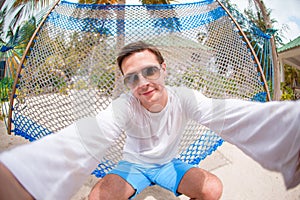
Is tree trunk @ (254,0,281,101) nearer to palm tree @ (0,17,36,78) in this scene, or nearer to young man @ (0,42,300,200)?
young man @ (0,42,300,200)

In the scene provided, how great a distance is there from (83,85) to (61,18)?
0.60 metres

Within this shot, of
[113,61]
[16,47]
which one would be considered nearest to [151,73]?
[113,61]

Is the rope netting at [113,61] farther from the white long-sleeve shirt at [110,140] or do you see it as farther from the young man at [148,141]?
the white long-sleeve shirt at [110,140]

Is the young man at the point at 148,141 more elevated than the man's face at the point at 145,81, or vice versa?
the man's face at the point at 145,81

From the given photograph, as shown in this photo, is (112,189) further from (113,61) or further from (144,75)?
(113,61)

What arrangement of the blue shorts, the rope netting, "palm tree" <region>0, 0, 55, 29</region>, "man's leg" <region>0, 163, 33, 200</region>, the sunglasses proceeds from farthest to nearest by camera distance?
the rope netting, "palm tree" <region>0, 0, 55, 29</region>, the blue shorts, the sunglasses, "man's leg" <region>0, 163, 33, 200</region>

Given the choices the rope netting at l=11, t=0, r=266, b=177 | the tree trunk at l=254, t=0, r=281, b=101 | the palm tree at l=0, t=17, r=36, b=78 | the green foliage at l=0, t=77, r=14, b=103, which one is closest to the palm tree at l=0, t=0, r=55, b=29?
the palm tree at l=0, t=17, r=36, b=78

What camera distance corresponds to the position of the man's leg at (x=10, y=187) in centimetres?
27

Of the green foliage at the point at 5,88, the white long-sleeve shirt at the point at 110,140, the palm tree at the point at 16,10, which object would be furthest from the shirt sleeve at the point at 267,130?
the green foliage at the point at 5,88

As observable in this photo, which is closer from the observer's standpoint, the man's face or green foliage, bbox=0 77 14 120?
the man's face

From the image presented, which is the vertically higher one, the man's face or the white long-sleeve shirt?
the man's face

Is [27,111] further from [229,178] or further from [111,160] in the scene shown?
[229,178]

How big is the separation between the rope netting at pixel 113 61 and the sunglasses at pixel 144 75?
324mm

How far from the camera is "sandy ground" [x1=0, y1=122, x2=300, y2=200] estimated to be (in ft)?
3.22
